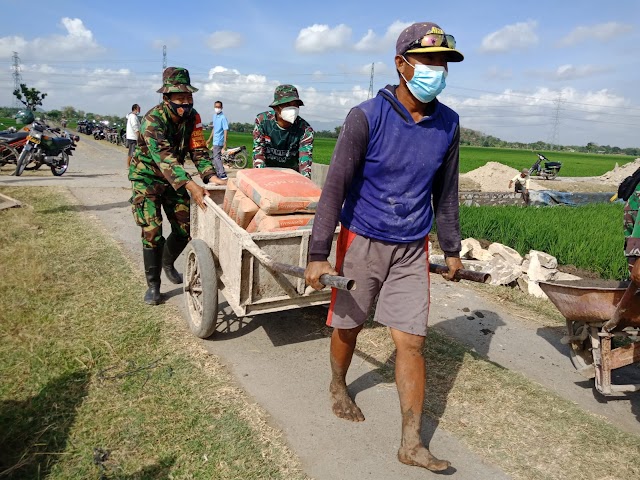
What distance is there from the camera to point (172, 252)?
4902 millimetres

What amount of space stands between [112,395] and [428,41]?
275 centimetres

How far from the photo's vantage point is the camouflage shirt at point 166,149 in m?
3.97

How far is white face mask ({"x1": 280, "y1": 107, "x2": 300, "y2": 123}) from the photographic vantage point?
183 inches

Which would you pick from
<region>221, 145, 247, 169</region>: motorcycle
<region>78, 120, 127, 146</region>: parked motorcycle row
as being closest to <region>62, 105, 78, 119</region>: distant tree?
<region>78, 120, 127, 146</region>: parked motorcycle row

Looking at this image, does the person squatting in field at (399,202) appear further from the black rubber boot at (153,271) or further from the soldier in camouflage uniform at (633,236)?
the black rubber boot at (153,271)

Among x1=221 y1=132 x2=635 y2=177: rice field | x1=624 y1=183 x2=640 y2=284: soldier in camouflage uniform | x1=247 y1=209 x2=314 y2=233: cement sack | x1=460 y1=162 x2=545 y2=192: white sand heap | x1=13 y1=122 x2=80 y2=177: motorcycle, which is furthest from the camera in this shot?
x1=221 y1=132 x2=635 y2=177: rice field

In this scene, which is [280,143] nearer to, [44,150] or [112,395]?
[112,395]

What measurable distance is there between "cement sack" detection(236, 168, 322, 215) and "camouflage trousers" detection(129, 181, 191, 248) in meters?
0.84

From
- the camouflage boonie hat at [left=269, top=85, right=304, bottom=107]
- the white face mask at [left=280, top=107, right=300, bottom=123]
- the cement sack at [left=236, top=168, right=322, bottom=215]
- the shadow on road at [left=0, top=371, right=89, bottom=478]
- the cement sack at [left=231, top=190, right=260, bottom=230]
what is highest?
the camouflage boonie hat at [left=269, top=85, right=304, bottom=107]

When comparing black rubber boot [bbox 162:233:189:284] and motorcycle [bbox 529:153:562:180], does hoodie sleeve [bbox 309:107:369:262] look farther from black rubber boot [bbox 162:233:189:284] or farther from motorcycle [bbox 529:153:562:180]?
motorcycle [bbox 529:153:562:180]

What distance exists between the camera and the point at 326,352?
12.5ft

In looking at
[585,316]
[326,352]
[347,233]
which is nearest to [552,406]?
[585,316]

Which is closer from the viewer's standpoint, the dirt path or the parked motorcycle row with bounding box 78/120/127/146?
the dirt path

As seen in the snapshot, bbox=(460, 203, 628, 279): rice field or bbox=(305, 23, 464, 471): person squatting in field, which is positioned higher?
bbox=(305, 23, 464, 471): person squatting in field
